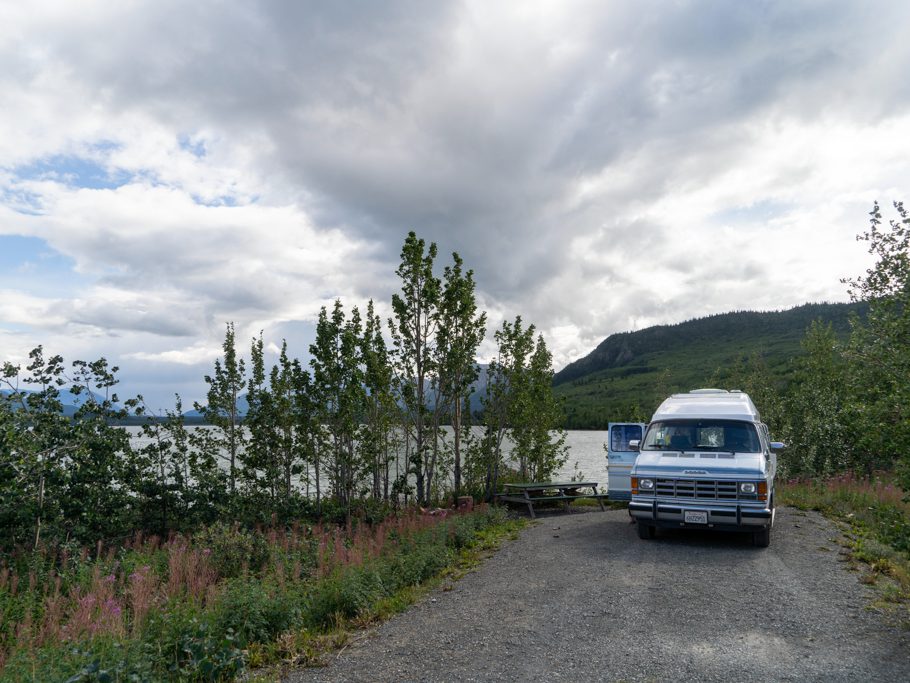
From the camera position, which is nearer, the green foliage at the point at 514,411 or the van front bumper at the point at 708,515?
the van front bumper at the point at 708,515

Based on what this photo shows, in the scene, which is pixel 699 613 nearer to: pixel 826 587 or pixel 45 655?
pixel 826 587

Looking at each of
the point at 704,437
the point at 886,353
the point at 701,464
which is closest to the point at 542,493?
the point at 704,437

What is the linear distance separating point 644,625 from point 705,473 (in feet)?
15.1

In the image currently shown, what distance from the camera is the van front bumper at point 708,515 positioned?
9.73 m

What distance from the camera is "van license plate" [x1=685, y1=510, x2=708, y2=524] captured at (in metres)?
9.95

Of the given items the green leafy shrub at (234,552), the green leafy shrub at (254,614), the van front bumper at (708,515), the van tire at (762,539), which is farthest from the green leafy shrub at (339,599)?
Answer: the van tire at (762,539)

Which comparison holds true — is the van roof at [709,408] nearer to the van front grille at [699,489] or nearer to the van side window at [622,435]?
the van front grille at [699,489]

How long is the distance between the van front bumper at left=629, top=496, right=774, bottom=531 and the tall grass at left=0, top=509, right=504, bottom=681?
348 cm

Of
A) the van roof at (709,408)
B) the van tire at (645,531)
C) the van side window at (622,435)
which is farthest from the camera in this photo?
the van side window at (622,435)

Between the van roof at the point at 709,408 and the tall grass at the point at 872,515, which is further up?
the van roof at the point at 709,408

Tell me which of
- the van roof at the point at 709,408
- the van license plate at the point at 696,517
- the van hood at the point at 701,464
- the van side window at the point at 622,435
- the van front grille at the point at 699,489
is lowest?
the van license plate at the point at 696,517

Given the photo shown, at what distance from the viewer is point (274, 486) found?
46.5 feet

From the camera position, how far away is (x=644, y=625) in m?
6.26

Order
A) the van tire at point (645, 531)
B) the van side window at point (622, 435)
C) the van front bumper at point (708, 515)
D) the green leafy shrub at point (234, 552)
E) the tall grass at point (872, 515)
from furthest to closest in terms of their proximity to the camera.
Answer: the van side window at point (622, 435) → the van tire at point (645, 531) → the van front bumper at point (708, 515) → the green leafy shrub at point (234, 552) → the tall grass at point (872, 515)
